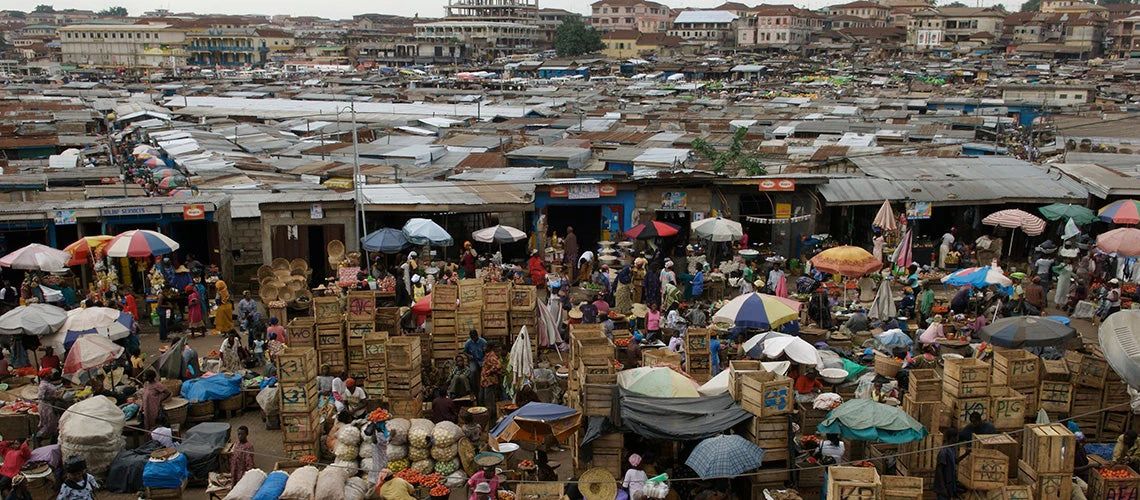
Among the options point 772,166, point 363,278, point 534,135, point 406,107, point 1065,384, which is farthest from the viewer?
point 406,107

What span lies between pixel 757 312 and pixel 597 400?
3.32m

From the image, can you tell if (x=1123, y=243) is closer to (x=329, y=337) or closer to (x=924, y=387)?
(x=924, y=387)

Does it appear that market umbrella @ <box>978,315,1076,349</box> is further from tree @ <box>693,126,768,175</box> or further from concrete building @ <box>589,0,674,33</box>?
concrete building @ <box>589,0,674,33</box>

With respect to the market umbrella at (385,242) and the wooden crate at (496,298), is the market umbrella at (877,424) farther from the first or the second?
the market umbrella at (385,242)

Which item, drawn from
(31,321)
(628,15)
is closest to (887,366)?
(31,321)

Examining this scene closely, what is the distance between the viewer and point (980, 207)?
18828mm

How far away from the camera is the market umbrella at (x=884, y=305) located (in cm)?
1315

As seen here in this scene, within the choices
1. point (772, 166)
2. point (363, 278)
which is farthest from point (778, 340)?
point (772, 166)

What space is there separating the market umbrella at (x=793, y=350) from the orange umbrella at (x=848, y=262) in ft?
10.3

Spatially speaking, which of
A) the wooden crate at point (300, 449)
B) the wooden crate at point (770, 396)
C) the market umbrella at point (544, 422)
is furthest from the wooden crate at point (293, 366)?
the wooden crate at point (770, 396)

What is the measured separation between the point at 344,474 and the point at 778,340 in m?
4.90

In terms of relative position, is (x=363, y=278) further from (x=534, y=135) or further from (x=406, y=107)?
(x=406, y=107)

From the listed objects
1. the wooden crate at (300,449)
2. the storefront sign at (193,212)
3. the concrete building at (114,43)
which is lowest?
the wooden crate at (300,449)

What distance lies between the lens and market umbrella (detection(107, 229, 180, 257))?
43.7 ft
